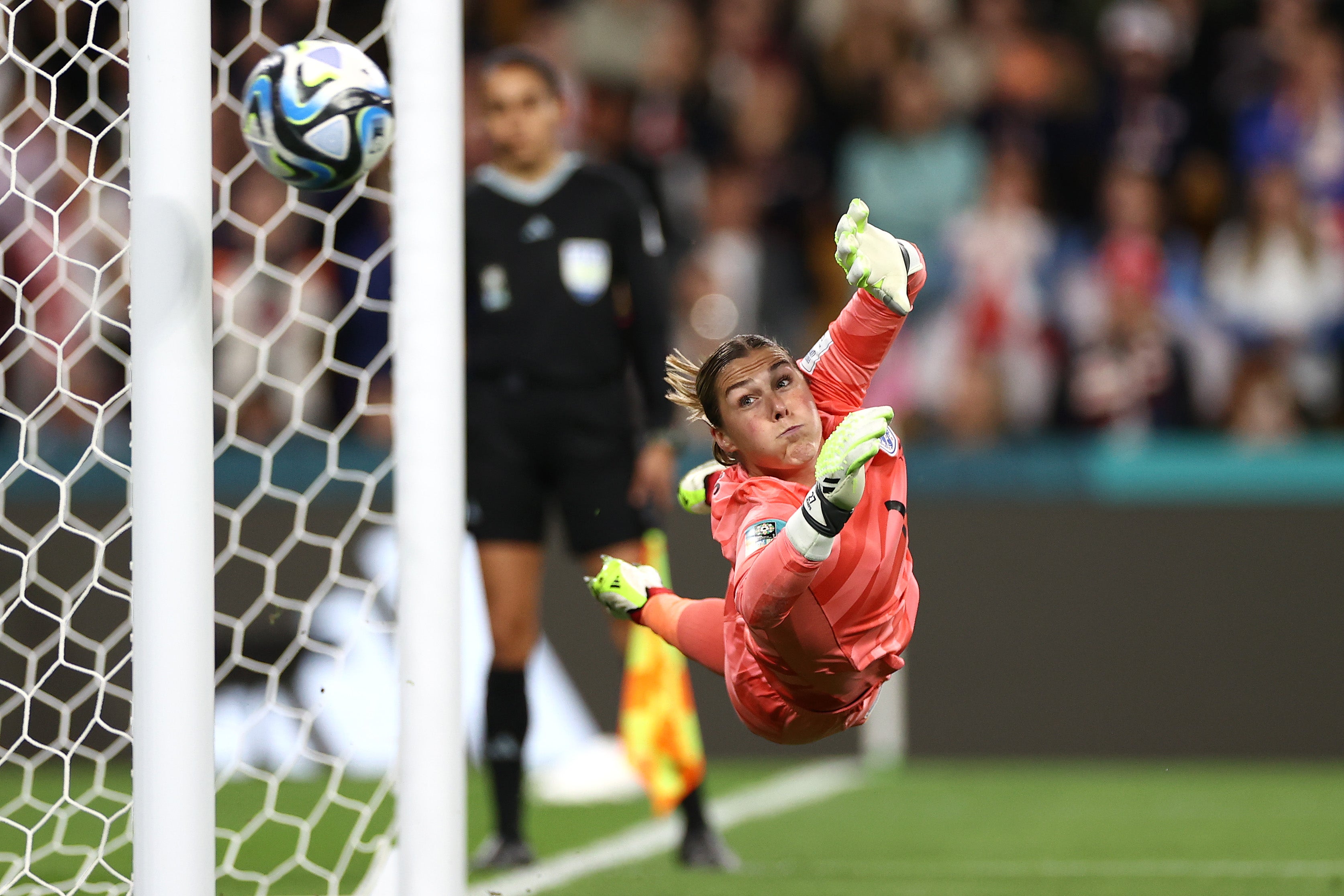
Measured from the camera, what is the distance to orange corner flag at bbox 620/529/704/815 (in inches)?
186

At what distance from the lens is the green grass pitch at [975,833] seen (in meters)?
4.33

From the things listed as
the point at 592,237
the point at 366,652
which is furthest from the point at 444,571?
the point at 366,652

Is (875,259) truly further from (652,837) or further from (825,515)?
(652,837)

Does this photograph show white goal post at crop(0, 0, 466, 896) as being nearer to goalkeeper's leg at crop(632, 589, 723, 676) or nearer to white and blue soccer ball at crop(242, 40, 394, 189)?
white and blue soccer ball at crop(242, 40, 394, 189)

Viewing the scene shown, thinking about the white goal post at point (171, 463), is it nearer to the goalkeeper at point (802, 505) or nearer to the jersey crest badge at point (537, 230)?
the goalkeeper at point (802, 505)

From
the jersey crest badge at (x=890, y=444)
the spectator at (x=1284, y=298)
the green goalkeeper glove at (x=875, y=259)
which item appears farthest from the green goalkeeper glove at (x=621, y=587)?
the spectator at (x=1284, y=298)

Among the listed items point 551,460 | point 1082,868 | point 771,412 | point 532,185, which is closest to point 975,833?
point 1082,868

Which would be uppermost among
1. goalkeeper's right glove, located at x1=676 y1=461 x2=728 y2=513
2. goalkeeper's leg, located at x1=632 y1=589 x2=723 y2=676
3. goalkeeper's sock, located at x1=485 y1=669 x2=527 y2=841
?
goalkeeper's right glove, located at x1=676 y1=461 x2=728 y2=513

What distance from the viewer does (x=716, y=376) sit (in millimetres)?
3152

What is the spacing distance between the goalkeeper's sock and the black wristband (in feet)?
7.01

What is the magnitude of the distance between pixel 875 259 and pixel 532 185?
1955 millimetres

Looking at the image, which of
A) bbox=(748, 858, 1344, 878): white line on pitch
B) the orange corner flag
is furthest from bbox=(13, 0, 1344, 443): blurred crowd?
bbox=(748, 858, 1344, 878): white line on pitch

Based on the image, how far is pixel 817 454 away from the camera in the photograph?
3.21 m

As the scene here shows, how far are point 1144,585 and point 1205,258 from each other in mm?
1807
